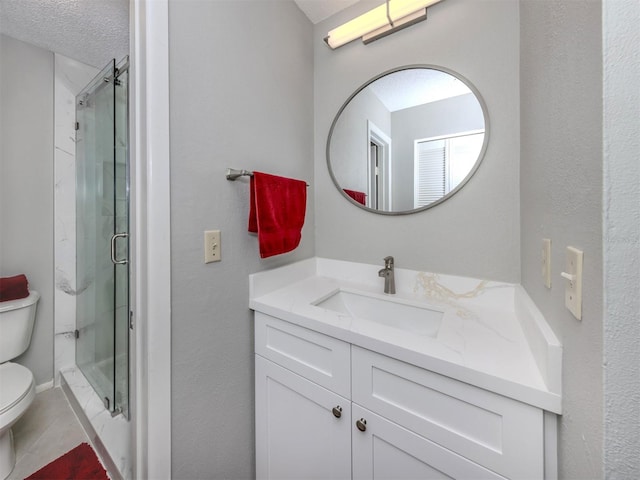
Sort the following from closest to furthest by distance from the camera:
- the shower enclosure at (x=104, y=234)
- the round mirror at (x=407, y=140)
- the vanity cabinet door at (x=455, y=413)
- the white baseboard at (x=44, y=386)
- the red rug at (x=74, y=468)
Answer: the vanity cabinet door at (x=455, y=413) → the round mirror at (x=407, y=140) → the red rug at (x=74, y=468) → the shower enclosure at (x=104, y=234) → the white baseboard at (x=44, y=386)

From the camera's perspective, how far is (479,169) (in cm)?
105

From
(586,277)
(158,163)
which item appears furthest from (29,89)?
(586,277)

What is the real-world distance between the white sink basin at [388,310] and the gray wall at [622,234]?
24.7 inches

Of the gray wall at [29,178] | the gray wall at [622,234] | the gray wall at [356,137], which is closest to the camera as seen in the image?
the gray wall at [622,234]

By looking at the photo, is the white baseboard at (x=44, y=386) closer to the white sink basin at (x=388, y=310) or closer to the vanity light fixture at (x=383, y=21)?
the white sink basin at (x=388, y=310)

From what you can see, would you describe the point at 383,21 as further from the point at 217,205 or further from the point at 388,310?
the point at 388,310

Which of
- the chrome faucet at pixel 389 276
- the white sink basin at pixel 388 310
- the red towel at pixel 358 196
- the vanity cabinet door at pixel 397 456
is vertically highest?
the red towel at pixel 358 196

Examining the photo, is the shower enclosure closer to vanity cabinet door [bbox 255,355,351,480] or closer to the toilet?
the toilet

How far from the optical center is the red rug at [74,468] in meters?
1.18

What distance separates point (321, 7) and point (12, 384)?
95.2 inches

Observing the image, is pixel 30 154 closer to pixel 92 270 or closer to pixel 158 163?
pixel 92 270

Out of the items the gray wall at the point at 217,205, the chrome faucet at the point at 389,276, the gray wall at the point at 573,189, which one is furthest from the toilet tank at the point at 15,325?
the gray wall at the point at 573,189

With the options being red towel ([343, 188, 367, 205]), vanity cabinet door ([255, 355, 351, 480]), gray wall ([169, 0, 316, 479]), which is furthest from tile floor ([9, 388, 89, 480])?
red towel ([343, 188, 367, 205])

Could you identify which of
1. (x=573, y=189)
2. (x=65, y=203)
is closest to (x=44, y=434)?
(x=65, y=203)
